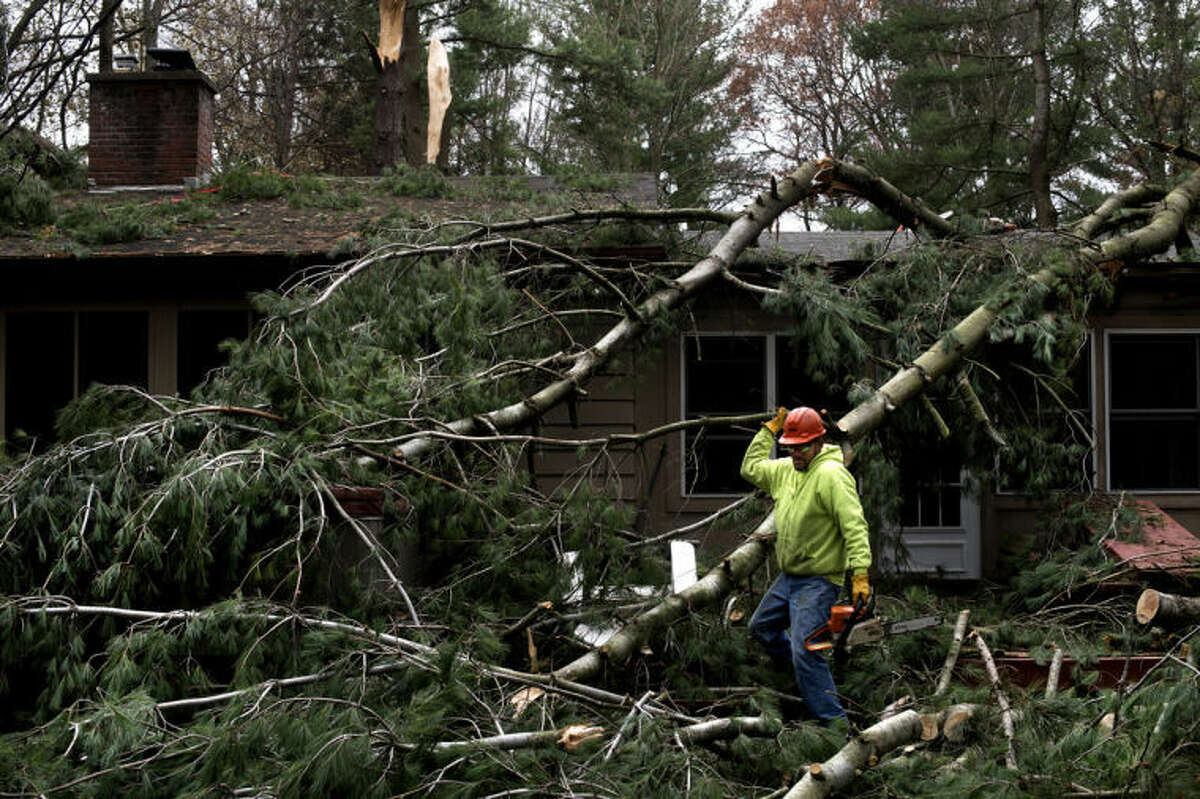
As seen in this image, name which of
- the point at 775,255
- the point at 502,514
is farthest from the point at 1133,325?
the point at 502,514

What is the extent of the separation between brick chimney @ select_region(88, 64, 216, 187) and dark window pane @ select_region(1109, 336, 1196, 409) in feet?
30.5

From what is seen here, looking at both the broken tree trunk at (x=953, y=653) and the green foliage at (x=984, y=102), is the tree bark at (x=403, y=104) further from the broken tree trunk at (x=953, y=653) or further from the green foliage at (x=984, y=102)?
the broken tree trunk at (x=953, y=653)

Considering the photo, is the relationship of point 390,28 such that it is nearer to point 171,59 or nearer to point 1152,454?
point 171,59

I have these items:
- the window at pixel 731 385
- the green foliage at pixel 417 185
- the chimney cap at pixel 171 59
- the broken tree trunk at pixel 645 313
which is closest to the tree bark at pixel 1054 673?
the broken tree trunk at pixel 645 313

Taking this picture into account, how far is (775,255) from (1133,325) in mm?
3405

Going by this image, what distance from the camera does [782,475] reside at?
20.9 ft

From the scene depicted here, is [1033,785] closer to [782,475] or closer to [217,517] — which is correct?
[782,475]

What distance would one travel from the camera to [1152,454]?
10.5 metres

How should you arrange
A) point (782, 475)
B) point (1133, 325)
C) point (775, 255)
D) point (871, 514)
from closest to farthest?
1. point (782, 475)
2. point (871, 514)
3. point (775, 255)
4. point (1133, 325)

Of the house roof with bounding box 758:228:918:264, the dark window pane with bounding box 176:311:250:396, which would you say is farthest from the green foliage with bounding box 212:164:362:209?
the house roof with bounding box 758:228:918:264

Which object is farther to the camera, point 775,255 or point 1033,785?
point 775,255

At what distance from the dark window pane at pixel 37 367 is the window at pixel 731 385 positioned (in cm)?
526

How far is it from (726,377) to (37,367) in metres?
5.86

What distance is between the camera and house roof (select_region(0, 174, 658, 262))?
9492 mm
